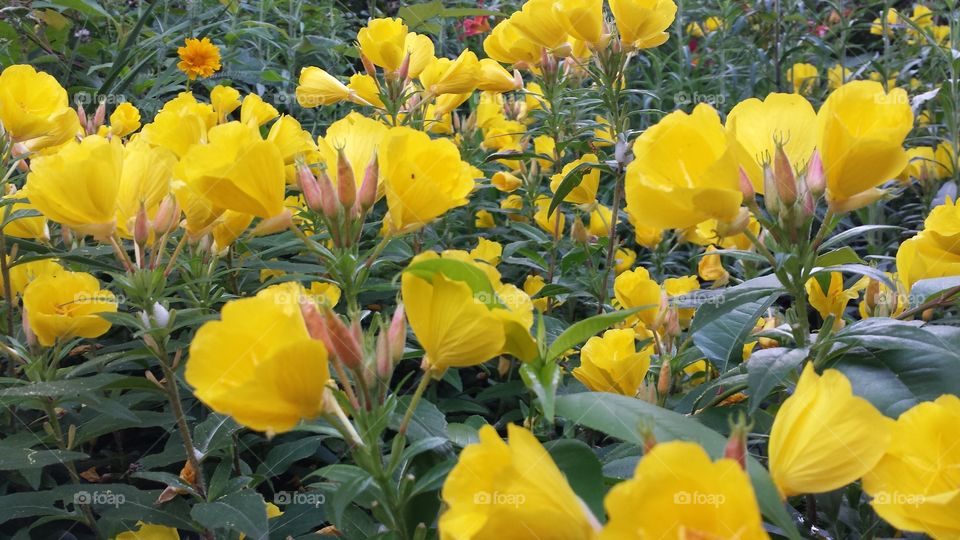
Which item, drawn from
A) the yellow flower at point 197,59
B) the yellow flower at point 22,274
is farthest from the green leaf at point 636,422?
the yellow flower at point 197,59

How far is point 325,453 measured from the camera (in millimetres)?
1917

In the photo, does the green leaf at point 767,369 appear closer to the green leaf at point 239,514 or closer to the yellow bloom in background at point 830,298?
the yellow bloom in background at point 830,298

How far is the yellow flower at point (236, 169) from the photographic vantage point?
1.04 metres

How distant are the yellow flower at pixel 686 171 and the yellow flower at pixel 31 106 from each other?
1.47 m

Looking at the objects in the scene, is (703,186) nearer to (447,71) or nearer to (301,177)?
(301,177)

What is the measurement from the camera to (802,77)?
4871 mm

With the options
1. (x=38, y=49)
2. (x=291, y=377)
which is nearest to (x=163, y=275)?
(x=291, y=377)

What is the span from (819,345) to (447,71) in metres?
1.52

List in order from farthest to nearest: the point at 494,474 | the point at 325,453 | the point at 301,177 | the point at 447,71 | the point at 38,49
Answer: the point at 38,49 → the point at 447,71 → the point at 325,453 → the point at 301,177 → the point at 494,474

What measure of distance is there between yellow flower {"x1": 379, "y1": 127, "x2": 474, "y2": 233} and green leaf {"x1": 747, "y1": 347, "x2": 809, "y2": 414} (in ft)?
1.58

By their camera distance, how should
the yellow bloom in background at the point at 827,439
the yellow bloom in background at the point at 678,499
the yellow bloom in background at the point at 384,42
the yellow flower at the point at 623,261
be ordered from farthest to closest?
1. the yellow flower at the point at 623,261
2. the yellow bloom in background at the point at 384,42
3. the yellow bloom in background at the point at 827,439
4. the yellow bloom in background at the point at 678,499

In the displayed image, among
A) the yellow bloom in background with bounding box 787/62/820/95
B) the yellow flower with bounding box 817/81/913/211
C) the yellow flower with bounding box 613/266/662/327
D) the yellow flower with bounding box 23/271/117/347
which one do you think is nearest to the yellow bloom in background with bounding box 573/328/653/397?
the yellow flower with bounding box 613/266/662/327

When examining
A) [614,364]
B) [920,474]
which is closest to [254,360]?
[920,474]

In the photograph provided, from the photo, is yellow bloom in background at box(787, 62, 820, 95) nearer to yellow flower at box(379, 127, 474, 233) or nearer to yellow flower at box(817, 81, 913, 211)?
yellow flower at box(817, 81, 913, 211)
